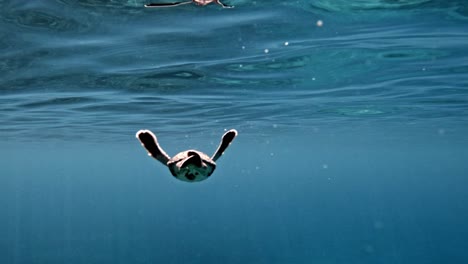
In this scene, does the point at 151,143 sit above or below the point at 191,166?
above

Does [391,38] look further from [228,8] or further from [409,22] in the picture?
[228,8]

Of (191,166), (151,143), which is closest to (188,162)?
(191,166)

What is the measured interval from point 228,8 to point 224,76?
21.3 ft

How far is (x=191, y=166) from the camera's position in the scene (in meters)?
4.09

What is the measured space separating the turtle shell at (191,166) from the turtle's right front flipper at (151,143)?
0.40 meters

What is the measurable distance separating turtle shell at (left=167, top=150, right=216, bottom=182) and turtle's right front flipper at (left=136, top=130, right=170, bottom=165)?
1.32ft

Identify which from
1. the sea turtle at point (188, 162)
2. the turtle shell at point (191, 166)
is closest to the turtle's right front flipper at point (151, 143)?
the sea turtle at point (188, 162)

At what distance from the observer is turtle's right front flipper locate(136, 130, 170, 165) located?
476cm

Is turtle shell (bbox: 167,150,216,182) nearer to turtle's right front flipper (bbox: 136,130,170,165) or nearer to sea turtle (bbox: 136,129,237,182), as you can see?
sea turtle (bbox: 136,129,237,182)

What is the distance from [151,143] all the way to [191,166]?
974 millimetres

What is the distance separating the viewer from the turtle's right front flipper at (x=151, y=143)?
15.6 feet

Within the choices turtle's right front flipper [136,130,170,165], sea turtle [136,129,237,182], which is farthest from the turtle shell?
turtle's right front flipper [136,130,170,165]

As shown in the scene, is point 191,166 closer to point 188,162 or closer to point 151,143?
point 188,162

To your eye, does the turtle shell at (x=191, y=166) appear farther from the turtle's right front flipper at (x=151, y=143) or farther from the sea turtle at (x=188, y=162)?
the turtle's right front flipper at (x=151, y=143)
